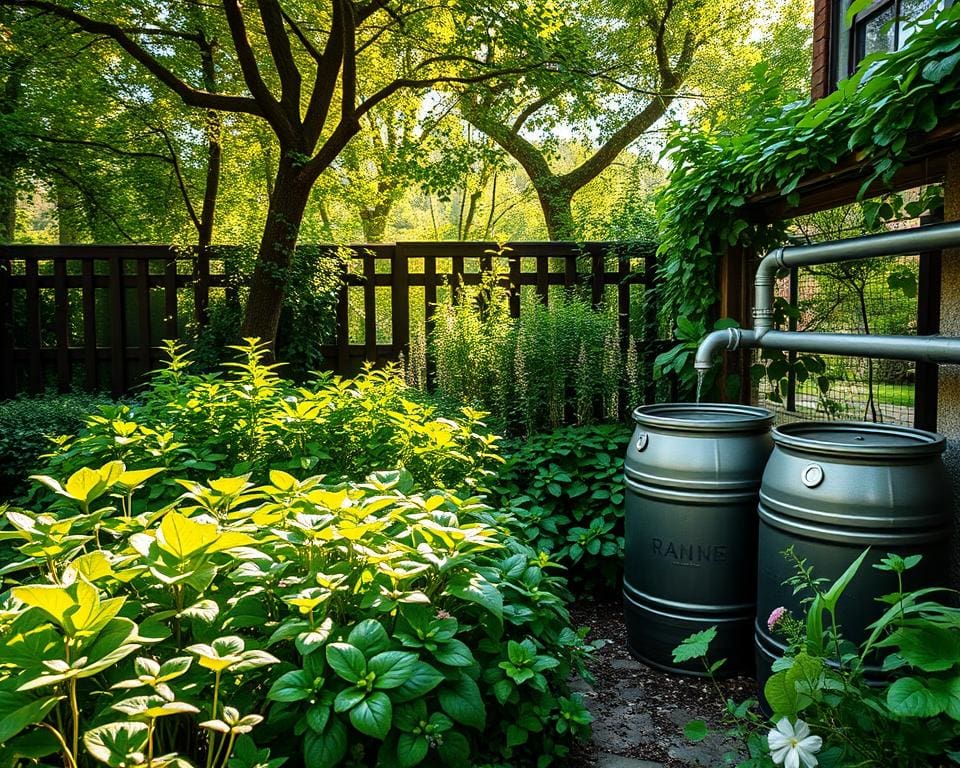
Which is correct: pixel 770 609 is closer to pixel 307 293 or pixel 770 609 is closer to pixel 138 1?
pixel 307 293

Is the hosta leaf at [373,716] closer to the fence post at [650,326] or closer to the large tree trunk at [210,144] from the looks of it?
the fence post at [650,326]

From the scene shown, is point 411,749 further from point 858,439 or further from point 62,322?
point 62,322

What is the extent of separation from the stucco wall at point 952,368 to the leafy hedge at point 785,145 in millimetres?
223

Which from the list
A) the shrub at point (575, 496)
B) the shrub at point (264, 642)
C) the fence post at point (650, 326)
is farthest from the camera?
the fence post at point (650, 326)

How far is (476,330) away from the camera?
4773 millimetres

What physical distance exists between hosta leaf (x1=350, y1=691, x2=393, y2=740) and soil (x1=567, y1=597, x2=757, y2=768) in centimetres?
107

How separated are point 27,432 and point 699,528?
402cm

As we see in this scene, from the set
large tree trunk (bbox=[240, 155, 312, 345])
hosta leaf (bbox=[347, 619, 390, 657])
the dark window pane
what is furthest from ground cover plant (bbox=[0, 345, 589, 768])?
the dark window pane

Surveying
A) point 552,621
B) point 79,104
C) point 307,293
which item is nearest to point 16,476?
point 307,293

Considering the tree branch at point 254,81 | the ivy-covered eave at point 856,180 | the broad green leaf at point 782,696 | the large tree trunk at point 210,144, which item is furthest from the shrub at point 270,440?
the large tree trunk at point 210,144

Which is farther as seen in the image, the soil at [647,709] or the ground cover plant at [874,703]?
the soil at [647,709]

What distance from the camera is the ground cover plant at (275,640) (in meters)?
1.14

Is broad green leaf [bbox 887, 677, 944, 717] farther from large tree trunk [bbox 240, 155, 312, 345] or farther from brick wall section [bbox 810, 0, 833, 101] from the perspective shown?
large tree trunk [bbox 240, 155, 312, 345]

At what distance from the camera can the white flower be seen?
1.41m
